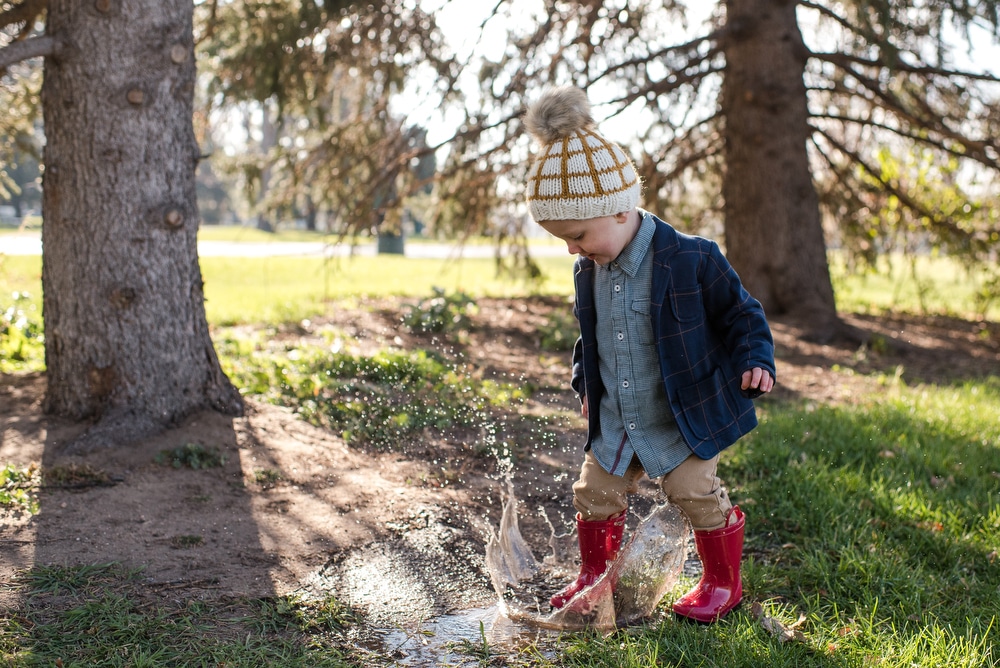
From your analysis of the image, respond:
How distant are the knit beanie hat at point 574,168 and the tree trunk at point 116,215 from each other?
2307 millimetres

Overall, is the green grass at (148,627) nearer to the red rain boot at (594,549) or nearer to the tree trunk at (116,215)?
the red rain boot at (594,549)

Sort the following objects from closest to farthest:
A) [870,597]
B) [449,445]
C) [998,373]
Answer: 1. [870,597]
2. [449,445]
3. [998,373]

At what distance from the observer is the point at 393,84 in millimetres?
8555

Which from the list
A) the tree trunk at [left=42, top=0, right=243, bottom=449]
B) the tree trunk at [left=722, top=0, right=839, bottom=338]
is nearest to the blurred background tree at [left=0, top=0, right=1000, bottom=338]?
the tree trunk at [left=722, top=0, right=839, bottom=338]

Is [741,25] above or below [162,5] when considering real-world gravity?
above

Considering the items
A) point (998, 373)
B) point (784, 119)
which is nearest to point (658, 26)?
point (784, 119)

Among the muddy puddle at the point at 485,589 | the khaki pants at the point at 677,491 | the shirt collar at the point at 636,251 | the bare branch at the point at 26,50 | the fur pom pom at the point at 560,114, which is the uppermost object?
the bare branch at the point at 26,50

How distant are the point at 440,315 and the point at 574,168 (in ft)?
14.9

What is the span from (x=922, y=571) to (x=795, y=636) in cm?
77

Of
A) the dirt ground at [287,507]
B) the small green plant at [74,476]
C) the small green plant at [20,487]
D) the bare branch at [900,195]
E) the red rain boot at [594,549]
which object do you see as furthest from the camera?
the bare branch at [900,195]

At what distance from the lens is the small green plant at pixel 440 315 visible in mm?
6902

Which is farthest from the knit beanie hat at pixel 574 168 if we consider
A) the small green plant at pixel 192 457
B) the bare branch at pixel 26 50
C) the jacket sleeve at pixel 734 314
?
the bare branch at pixel 26 50

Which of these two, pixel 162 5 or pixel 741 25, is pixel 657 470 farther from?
pixel 741 25

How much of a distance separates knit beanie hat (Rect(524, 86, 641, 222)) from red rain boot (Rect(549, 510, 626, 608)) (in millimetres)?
1062
